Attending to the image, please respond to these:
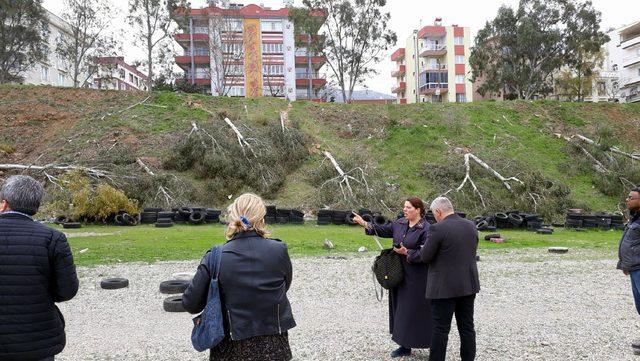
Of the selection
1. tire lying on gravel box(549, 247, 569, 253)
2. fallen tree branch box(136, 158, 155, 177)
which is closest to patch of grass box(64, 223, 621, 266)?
tire lying on gravel box(549, 247, 569, 253)

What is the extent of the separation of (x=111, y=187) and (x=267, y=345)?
1636cm

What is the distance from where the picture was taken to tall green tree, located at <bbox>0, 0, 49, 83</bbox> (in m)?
34.1

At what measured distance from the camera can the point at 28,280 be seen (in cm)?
288

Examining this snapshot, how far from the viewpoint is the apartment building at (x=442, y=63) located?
62594mm


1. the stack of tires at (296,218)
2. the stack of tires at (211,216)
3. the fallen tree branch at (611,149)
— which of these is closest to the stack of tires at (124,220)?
the stack of tires at (211,216)

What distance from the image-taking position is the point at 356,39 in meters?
40.2

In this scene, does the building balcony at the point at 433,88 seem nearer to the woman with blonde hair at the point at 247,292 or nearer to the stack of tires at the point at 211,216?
the stack of tires at the point at 211,216

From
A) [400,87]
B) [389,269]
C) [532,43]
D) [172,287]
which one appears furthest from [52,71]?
[389,269]

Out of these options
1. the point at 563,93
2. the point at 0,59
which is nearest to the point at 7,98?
the point at 0,59

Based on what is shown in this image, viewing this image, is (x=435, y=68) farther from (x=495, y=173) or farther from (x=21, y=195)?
(x=21, y=195)

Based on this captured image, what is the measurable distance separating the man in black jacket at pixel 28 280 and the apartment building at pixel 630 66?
68740mm

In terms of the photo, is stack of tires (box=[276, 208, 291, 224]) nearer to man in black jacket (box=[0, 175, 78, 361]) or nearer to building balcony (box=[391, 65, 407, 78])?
man in black jacket (box=[0, 175, 78, 361])

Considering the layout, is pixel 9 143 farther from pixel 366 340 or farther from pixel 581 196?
pixel 581 196

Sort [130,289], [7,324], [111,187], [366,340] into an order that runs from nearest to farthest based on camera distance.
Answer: [7,324]
[366,340]
[130,289]
[111,187]
